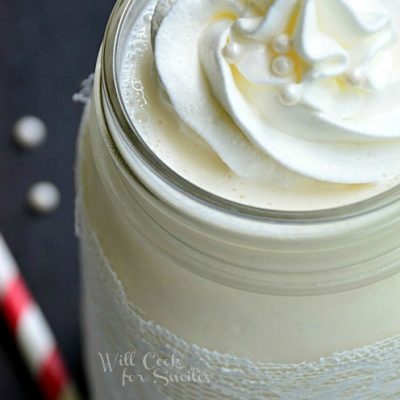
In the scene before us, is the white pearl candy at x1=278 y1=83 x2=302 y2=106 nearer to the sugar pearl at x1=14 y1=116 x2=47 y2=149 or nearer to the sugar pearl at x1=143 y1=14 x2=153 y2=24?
the sugar pearl at x1=143 y1=14 x2=153 y2=24

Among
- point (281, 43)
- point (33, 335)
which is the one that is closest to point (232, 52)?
point (281, 43)

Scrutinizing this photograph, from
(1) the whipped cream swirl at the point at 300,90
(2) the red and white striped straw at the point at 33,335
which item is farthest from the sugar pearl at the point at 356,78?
(2) the red and white striped straw at the point at 33,335

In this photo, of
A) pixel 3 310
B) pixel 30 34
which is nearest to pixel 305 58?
pixel 3 310

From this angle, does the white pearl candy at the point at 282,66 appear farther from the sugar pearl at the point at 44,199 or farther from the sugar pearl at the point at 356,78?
the sugar pearl at the point at 44,199

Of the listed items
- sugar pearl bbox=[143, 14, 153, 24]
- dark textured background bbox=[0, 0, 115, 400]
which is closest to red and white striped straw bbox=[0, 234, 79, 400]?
dark textured background bbox=[0, 0, 115, 400]

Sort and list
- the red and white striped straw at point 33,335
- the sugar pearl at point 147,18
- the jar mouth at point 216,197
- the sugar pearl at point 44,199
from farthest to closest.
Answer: the sugar pearl at point 44,199 → the red and white striped straw at point 33,335 → the sugar pearl at point 147,18 → the jar mouth at point 216,197

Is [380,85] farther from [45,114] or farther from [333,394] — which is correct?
[45,114]

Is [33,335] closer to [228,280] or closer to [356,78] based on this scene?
[228,280]
